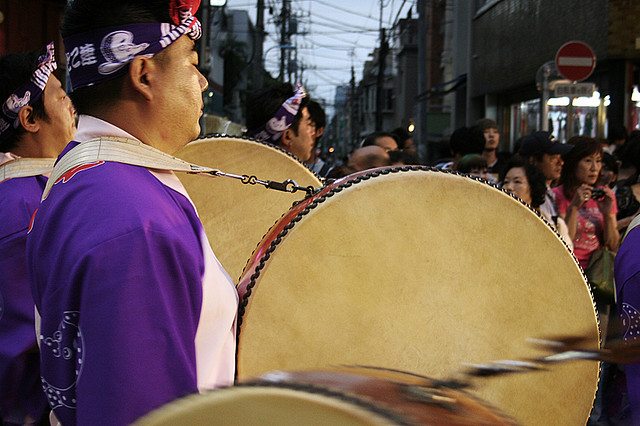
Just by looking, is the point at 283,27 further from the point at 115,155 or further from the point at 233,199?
the point at 115,155

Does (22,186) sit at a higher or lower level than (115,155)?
lower

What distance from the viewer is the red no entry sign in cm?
727

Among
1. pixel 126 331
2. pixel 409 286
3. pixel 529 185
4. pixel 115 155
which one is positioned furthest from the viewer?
pixel 529 185

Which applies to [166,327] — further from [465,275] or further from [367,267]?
[465,275]

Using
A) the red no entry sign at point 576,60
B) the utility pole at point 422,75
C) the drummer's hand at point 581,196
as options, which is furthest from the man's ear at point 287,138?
the utility pole at point 422,75

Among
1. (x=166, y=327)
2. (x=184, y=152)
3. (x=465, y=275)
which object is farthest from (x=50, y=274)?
(x=184, y=152)

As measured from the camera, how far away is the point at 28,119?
2.29 m

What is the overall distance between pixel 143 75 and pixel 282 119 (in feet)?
7.26

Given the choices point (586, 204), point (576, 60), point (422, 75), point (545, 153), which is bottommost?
point (586, 204)

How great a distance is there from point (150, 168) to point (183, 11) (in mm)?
347

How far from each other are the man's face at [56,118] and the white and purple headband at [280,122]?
1.31 meters

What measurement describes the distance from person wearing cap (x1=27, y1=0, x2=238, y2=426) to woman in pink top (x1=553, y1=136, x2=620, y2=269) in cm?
345

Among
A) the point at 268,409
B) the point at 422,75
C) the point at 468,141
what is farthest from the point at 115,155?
the point at 422,75

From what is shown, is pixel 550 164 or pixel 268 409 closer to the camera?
pixel 268 409
